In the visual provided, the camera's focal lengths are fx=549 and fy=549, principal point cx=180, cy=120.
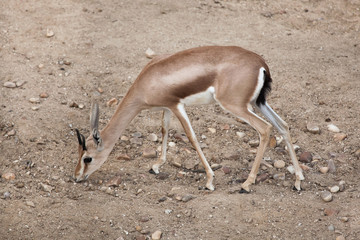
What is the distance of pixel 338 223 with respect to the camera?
6172mm

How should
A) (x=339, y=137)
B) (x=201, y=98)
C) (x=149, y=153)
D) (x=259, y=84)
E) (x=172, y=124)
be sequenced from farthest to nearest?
(x=172, y=124) < (x=339, y=137) < (x=149, y=153) < (x=201, y=98) < (x=259, y=84)

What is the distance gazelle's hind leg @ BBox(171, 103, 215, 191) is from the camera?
6.83 metres

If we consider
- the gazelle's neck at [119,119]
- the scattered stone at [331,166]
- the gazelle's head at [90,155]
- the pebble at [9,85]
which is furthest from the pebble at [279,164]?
the pebble at [9,85]

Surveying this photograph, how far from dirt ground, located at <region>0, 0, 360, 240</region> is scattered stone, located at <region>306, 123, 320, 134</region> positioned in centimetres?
7

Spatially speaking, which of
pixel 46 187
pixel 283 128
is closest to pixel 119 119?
pixel 46 187

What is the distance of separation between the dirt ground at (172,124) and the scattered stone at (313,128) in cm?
7

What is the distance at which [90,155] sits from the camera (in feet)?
22.7

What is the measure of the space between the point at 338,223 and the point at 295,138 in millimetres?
1976

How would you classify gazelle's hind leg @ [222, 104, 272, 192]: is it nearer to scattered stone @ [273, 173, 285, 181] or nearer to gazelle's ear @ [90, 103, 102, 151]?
scattered stone @ [273, 173, 285, 181]

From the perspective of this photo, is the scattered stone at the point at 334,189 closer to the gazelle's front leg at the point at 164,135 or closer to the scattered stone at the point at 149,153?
the gazelle's front leg at the point at 164,135

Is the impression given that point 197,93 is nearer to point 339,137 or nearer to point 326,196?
point 326,196

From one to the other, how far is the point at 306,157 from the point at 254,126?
3.83 ft

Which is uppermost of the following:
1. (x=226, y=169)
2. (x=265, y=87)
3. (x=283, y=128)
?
(x=265, y=87)

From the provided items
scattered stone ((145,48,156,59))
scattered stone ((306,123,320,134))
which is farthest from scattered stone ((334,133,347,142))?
scattered stone ((145,48,156,59))
